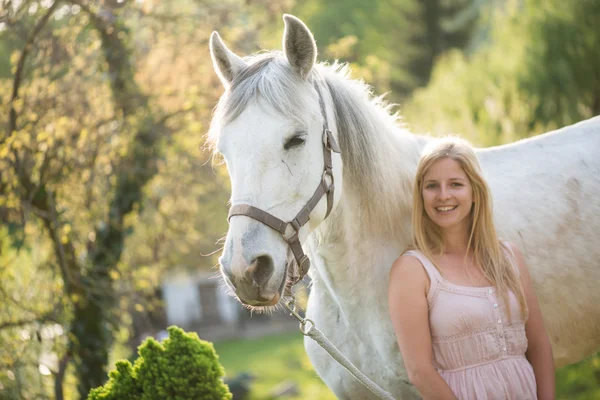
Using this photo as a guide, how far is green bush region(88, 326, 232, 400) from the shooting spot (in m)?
2.78

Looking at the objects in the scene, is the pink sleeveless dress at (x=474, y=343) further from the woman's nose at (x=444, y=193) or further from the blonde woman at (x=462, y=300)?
the woman's nose at (x=444, y=193)

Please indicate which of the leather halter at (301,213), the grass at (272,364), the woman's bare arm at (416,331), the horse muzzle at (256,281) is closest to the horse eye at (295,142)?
the leather halter at (301,213)

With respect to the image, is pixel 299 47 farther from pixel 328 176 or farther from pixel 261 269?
pixel 261 269

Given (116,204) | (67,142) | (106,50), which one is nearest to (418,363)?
(67,142)

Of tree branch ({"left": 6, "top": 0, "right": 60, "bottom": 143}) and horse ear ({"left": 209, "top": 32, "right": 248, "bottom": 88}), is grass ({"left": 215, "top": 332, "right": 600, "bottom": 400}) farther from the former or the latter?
horse ear ({"left": 209, "top": 32, "right": 248, "bottom": 88})

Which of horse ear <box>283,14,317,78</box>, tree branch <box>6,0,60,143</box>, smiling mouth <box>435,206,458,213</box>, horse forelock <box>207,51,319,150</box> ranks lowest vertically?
smiling mouth <box>435,206,458,213</box>

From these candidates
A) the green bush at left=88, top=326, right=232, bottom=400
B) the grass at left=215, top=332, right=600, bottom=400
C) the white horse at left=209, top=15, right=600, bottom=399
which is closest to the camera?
the white horse at left=209, top=15, right=600, bottom=399

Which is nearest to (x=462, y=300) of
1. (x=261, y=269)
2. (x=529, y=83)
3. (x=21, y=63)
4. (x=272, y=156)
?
(x=261, y=269)

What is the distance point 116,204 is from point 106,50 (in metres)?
1.50

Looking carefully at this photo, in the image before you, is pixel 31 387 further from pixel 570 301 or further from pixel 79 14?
pixel 570 301

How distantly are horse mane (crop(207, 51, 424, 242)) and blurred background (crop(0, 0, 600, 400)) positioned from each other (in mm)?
895

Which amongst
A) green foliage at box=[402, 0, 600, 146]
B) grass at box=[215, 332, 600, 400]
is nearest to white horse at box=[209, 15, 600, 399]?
grass at box=[215, 332, 600, 400]

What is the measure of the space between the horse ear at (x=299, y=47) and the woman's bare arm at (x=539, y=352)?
1.31 metres

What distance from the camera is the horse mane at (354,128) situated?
7.66 feet
